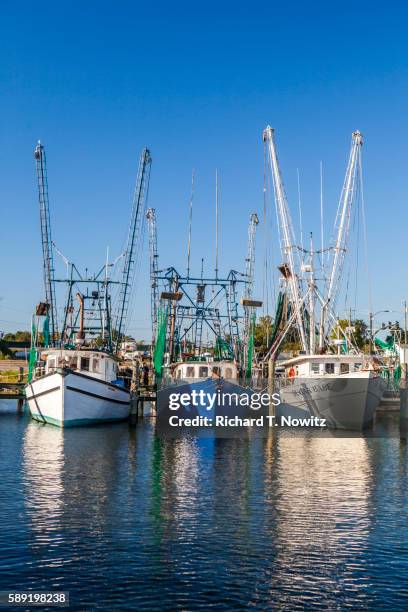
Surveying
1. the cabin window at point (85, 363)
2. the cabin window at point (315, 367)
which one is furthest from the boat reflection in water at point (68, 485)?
the cabin window at point (315, 367)

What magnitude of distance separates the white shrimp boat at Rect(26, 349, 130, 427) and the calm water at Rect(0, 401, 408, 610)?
55.3 feet

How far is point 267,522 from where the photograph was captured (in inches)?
1147

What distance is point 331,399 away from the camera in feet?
199

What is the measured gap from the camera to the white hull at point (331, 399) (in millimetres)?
60562

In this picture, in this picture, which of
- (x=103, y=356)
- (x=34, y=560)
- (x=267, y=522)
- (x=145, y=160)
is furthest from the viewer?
(x=145, y=160)

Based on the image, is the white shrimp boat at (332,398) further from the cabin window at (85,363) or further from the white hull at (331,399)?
the cabin window at (85,363)

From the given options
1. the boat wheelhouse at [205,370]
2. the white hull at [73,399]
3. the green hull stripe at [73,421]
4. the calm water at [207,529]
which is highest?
the boat wheelhouse at [205,370]

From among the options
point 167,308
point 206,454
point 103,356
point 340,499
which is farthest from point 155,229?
point 340,499

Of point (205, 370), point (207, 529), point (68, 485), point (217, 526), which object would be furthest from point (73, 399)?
point (207, 529)

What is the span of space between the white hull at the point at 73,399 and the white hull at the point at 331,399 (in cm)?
1756

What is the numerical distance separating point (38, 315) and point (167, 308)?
1540 centimetres

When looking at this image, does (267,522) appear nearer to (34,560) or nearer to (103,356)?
(34,560)

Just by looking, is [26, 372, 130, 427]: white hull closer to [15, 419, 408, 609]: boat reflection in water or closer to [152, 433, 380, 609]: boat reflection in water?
[15, 419, 408, 609]: boat reflection in water

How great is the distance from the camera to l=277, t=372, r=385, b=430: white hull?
60.6 metres
